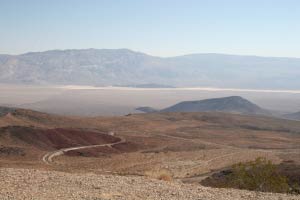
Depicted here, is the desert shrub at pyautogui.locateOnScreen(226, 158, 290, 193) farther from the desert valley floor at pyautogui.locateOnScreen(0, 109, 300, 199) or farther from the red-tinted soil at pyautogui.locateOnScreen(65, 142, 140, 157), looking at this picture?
the red-tinted soil at pyautogui.locateOnScreen(65, 142, 140, 157)

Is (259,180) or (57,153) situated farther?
(57,153)

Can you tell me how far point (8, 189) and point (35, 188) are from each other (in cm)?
108

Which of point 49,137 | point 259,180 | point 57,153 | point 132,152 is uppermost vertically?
point 259,180

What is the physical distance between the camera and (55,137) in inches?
3135

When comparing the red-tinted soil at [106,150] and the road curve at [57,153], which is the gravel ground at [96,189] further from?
the red-tinted soil at [106,150]

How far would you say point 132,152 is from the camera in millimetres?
76250

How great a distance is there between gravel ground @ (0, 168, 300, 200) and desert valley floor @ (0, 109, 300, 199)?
0.04 meters

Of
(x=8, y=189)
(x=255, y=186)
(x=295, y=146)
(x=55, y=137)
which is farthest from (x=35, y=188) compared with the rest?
(x=295, y=146)

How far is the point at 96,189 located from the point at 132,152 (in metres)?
55.8

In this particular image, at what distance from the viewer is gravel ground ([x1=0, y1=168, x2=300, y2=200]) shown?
19.1 m

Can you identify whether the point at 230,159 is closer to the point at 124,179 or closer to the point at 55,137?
the point at 55,137

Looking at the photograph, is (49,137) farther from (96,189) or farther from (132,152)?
(96,189)

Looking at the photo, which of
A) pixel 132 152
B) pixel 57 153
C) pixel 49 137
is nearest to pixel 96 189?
pixel 57 153

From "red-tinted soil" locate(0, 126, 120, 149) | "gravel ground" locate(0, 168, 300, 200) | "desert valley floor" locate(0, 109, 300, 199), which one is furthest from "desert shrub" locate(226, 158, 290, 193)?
"red-tinted soil" locate(0, 126, 120, 149)
